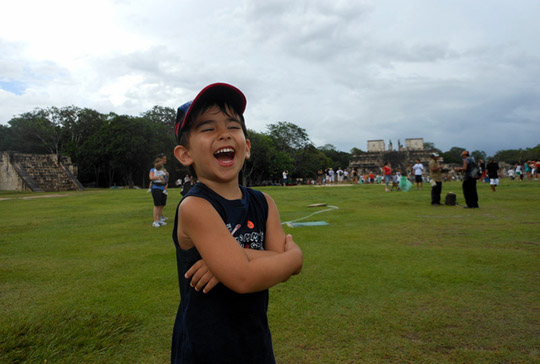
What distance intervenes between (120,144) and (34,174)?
9429 millimetres

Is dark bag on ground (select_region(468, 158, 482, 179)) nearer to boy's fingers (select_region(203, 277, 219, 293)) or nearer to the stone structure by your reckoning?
boy's fingers (select_region(203, 277, 219, 293))

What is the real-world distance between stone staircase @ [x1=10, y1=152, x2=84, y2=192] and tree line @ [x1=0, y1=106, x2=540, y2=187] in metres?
5.80

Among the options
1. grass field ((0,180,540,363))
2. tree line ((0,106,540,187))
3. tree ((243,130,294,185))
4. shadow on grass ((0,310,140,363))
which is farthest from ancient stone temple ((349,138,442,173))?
shadow on grass ((0,310,140,363))

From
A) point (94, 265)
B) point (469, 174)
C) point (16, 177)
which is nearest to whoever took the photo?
point (94, 265)

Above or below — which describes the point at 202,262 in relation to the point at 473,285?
above

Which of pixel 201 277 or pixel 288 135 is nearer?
pixel 201 277

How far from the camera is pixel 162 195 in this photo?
9.65 metres

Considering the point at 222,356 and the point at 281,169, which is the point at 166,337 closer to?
the point at 222,356

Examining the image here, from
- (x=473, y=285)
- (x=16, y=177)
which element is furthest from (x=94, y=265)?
Answer: (x=16, y=177)

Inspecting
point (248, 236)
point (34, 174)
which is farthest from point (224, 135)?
point (34, 174)

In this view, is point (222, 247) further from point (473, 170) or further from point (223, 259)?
point (473, 170)

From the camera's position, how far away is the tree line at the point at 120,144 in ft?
146

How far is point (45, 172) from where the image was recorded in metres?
37.6

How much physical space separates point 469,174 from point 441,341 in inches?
419
